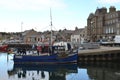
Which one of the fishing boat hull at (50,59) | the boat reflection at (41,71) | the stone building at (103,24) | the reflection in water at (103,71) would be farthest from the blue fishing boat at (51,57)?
the stone building at (103,24)

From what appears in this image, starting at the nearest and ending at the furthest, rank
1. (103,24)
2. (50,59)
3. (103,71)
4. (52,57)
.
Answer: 1. (103,71)
2. (52,57)
3. (50,59)
4. (103,24)

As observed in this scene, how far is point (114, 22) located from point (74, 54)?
50836 mm

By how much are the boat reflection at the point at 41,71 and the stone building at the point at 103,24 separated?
46.8 meters

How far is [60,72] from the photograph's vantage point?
35.6 m

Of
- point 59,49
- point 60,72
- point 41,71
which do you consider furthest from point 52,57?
point 60,72

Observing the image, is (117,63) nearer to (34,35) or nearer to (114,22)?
(114,22)

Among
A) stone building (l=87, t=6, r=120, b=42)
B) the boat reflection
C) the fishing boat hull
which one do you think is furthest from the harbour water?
stone building (l=87, t=6, r=120, b=42)

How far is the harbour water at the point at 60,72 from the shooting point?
30969 millimetres

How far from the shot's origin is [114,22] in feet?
294

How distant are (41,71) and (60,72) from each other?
252 centimetres

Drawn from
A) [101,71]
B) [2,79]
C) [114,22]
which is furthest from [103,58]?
[114,22]

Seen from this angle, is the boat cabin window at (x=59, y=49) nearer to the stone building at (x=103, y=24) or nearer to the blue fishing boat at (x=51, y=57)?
the blue fishing boat at (x=51, y=57)

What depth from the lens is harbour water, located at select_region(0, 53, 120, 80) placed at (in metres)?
31.0

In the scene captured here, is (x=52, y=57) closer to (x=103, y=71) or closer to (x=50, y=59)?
(x=50, y=59)
